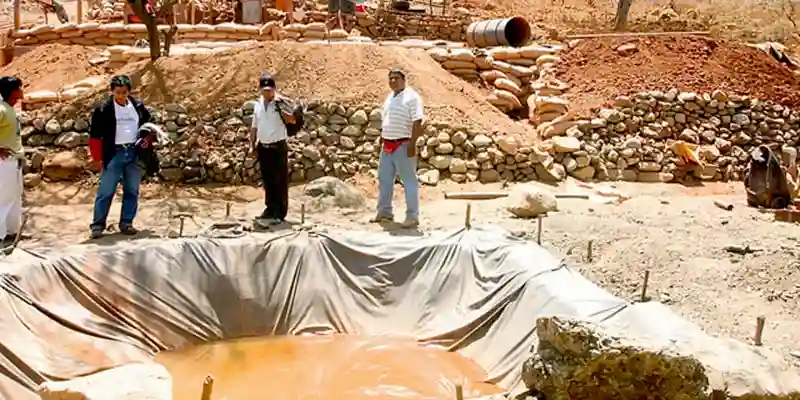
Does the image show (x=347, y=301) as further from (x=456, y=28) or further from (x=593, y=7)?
(x=593, y=7)

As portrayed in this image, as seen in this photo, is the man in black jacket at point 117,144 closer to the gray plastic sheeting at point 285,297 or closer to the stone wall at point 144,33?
the gray plastic sheeting at point 285,297

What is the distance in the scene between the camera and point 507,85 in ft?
37.8

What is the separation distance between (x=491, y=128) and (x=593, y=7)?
1287cm

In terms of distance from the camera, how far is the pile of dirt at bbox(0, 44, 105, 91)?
1225cm

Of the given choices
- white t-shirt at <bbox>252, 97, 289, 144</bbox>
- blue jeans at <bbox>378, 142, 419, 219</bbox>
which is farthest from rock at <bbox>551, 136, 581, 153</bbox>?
white t-shirt at <bbox>252, 97, 289, 144</bbox>

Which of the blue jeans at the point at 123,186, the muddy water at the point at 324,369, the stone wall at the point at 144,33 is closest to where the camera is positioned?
the muddy water at the point at 324,369

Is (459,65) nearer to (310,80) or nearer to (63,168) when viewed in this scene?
(310,80)

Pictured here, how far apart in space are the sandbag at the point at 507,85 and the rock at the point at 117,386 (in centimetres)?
774

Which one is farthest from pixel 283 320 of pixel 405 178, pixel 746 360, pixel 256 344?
pixel 746 360

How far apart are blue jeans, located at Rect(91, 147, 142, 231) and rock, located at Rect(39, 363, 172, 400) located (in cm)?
165

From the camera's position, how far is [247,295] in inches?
235

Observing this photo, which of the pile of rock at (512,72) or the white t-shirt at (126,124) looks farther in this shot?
the pile of rock at (512,72)

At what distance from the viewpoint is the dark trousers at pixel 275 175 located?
6.59m

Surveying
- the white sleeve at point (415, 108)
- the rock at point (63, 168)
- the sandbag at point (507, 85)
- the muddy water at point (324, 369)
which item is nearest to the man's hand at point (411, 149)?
the white sleeve at point (415, 108)
